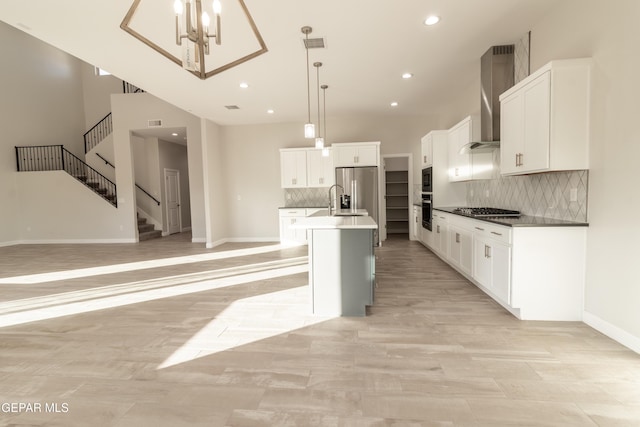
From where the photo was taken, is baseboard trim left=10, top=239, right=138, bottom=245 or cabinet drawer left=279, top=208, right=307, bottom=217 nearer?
cabinet drawer left=279, top=208, right=307, bottom=217

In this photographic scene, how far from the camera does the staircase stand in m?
8.42

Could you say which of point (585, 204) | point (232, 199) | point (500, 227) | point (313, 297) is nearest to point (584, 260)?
point (585, 204)

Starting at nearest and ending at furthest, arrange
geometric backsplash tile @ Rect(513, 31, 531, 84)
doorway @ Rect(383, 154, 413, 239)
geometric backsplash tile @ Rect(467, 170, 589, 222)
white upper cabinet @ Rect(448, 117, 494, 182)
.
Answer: geometric backsplash tile @ Rect(467, 170, 589, 222)
geometric backsplash tile @ Rect(513, 31, 531, 84)
white upper cabinet @ Rect(448, 117, 494, 182)
doorway @ Rect(383, 154, 413, 239)

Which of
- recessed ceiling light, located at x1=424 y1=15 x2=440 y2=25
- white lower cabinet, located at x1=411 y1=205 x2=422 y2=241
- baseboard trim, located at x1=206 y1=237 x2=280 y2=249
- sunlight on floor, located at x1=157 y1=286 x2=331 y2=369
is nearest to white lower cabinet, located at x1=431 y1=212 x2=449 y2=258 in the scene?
white lower cabinet, located at x1=411 y1=205 x2=422 y2=241

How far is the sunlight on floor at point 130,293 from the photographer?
3242mm

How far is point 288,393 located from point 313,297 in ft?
4.10

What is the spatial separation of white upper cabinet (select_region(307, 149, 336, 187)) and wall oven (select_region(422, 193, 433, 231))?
7.00 feet

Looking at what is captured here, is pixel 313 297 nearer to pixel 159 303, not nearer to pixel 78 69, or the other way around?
pixel 159 303

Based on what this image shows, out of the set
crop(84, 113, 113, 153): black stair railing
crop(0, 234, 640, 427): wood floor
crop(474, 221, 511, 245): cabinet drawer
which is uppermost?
crop(84, 113, 113, 153): black stair railing

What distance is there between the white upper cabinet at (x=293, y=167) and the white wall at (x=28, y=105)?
23.8 ft

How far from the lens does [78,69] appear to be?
33.8 feet

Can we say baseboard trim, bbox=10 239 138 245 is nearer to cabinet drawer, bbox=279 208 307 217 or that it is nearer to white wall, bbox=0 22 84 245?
white wall, bbox=0 22 84 245

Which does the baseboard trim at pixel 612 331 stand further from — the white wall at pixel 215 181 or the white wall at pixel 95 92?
the white wall at pixel 95 92

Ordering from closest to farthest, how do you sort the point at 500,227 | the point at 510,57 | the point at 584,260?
the point at 584,260 < the point at 500,227 < the point at 510,57
